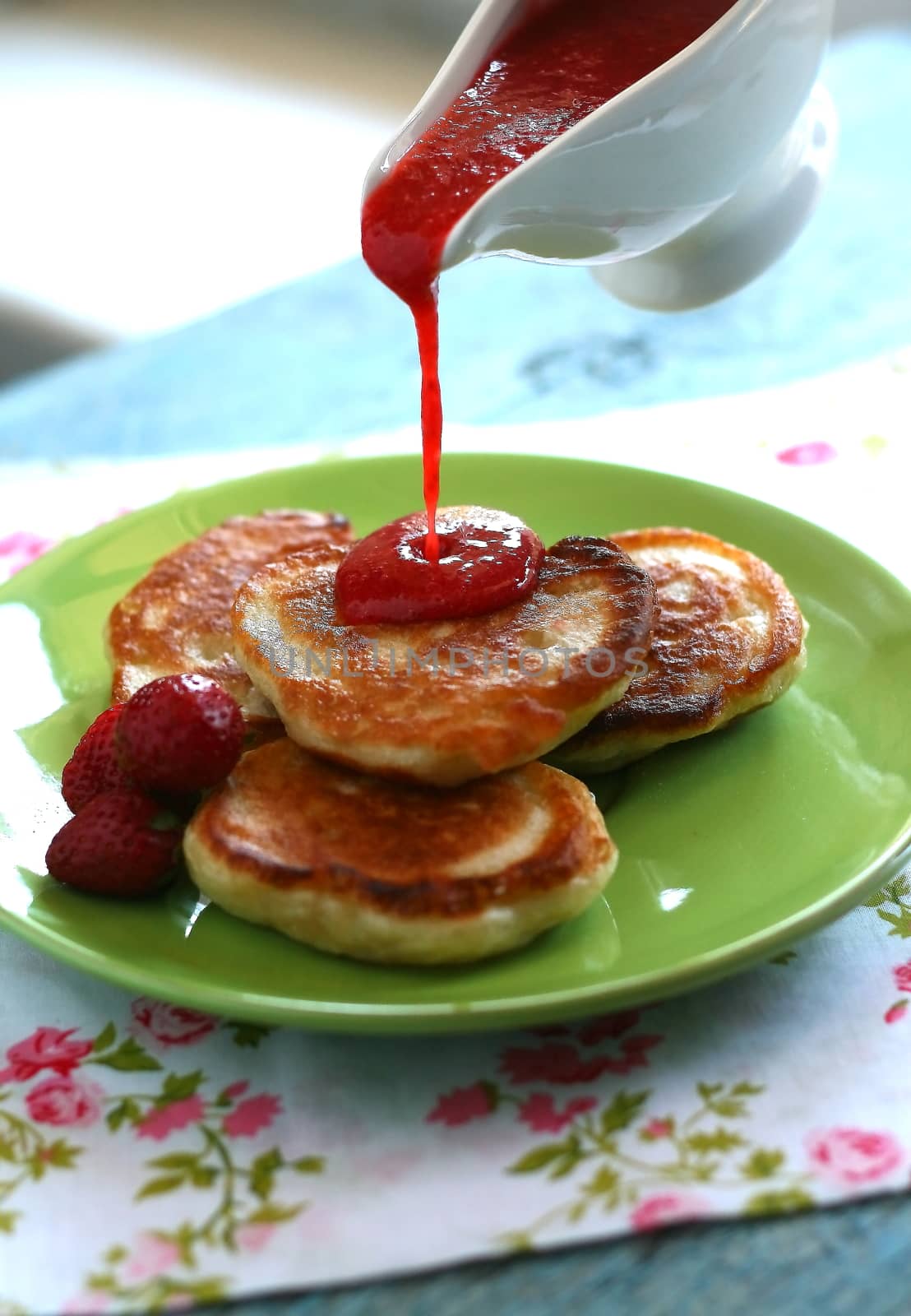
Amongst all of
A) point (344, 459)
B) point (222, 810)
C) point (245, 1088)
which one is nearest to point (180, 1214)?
point (245, 1088)

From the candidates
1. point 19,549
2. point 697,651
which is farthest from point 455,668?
point 19,549

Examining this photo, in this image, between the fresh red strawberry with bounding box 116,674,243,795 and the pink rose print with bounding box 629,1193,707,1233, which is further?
the fresh red strawberry with bounding box 116,674,243,795

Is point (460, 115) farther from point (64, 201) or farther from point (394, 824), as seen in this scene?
point (64, 201)

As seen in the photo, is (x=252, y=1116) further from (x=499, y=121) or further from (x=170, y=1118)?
(x=499, y=121)

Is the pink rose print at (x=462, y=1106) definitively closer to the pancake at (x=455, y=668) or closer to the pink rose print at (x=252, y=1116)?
the pink rose print at (x=252, y=1116)

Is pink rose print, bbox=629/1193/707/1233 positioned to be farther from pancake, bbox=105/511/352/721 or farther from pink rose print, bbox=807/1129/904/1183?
pancake, bbox=105/511/352/721

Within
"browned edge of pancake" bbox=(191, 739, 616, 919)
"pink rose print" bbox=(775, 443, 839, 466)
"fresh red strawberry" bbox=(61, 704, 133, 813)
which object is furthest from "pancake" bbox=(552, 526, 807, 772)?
"pink rose print" bbox=(775, 443, 839, 466)

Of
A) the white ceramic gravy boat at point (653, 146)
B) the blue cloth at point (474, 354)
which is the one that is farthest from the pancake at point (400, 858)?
the blue cloth at point (474, 354)
